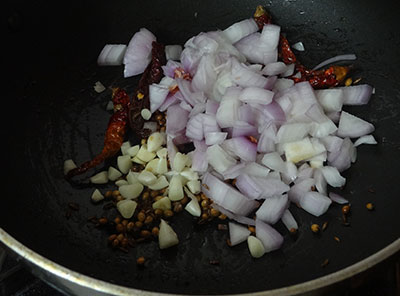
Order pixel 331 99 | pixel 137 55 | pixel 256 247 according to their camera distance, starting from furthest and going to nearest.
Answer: pixel 137 55, pixel 331 99, pixel 256 247

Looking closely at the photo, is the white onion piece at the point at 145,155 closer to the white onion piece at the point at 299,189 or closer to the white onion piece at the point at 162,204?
the white onion piece at the point at 162,204

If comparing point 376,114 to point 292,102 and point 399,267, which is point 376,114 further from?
point 399,267

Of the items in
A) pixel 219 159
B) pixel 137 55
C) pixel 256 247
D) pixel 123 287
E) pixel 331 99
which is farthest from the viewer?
pixel 137 55

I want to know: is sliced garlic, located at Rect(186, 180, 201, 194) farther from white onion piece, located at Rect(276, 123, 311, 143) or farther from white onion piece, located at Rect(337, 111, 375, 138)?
white onion piece, located at Rect(337, 111, 375, 138)

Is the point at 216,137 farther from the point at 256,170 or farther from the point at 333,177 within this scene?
the point at 333,177

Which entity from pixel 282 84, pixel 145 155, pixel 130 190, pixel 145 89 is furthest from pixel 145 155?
pixel 282 84
